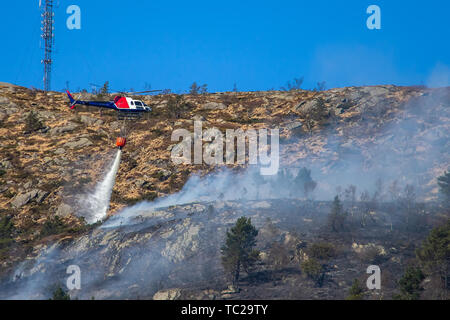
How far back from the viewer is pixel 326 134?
84.1 meters

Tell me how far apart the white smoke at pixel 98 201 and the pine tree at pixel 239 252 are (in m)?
22.3

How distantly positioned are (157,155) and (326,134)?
26.8 meters

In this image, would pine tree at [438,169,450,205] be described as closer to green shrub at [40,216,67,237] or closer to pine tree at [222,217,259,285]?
pine tree at [222,217,259,285]

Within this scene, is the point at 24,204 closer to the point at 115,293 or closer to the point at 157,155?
the point at 157,155

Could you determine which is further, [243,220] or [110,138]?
[110,138]

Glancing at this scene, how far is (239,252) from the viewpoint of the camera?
47969 millimetres

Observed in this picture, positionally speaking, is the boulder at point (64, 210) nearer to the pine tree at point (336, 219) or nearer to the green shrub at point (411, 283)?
the pine tree at point (336, 219)

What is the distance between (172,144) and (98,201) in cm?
1761

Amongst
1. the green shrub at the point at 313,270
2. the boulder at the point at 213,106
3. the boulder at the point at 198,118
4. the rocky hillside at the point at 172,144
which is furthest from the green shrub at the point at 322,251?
the boulder at the point at 213,106

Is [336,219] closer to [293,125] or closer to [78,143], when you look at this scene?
[293,125]

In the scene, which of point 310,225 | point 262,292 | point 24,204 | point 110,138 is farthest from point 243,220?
point 110,138
